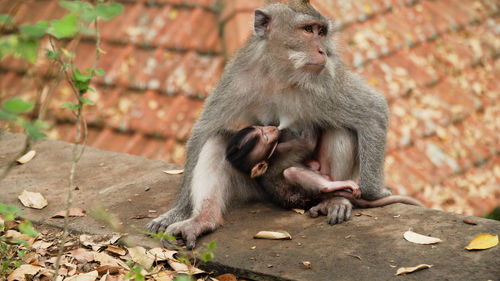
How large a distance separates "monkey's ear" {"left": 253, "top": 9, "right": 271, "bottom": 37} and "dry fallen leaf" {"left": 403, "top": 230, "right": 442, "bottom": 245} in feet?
5.26

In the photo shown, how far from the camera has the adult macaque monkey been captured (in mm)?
4355

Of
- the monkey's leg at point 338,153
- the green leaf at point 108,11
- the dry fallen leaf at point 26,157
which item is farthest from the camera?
the dry fallen leaf at point 26,157

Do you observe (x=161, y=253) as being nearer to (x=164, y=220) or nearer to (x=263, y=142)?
(x=164, y=220)

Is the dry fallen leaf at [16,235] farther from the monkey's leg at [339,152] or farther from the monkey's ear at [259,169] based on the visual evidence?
the monkey's leg at [339,152]

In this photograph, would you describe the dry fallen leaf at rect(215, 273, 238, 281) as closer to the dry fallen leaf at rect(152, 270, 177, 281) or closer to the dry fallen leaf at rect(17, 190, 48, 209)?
the dry fallen leaf at rect(152, 270, 177, 281)

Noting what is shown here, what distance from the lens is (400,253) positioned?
3654 millimetres

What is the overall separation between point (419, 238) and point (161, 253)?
1.41 metres

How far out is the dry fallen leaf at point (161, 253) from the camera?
380 cm

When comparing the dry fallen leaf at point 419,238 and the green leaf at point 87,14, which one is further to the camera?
the dry fallen leaf at point 419,238

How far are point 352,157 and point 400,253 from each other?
105 cm

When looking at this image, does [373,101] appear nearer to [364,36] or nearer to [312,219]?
[312,219]

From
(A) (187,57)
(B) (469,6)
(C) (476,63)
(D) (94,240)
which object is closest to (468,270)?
(D) (94,240)

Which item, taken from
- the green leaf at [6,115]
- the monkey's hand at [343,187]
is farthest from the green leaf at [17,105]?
the monkey's hand at [343,187]

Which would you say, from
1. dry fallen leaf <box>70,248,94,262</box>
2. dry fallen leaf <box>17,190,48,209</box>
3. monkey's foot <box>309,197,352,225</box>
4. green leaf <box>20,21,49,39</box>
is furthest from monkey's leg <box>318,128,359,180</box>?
green leaf <box>20,21,49,39</box>
